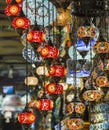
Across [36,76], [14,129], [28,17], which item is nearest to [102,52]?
[28,17]

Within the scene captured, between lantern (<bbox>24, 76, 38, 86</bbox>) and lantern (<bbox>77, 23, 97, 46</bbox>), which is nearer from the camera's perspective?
lantern (<bbox>77, 23, 97, 46</bbox>)

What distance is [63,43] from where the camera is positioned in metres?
6.98

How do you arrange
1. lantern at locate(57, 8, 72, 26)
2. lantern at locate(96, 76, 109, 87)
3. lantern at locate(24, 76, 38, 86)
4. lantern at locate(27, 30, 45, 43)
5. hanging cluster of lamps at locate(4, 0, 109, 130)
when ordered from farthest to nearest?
lantern at locate(24, 76, 38, 86) → lantern at locate(57, 8, 72, 26) → lantern at locate(96, 76, 109, 87) → lantern at locate(27, 30, 45, 43) → hanging cluster of lamps at locate(4, 0, 109, 130)

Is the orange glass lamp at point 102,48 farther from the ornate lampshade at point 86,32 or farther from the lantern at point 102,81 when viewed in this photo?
the lantern at point 102,81

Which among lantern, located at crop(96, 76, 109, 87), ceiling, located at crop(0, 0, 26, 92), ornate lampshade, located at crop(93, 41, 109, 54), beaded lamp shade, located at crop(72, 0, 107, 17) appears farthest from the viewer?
ceiling, located at crop(0, 0, 26, 92)

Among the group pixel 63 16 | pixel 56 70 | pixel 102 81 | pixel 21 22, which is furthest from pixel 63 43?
pixel 21 22

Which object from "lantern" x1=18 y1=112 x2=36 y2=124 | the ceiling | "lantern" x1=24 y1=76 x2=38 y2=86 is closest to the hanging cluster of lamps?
"lantern" x1=18 y1=112 x2=36 y2=124

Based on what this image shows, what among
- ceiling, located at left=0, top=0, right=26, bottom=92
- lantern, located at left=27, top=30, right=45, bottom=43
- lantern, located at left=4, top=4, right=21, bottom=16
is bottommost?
ceiling, located at left=0, top=0, right=26, bottom=92

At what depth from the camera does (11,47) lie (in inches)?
479

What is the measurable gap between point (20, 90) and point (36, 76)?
34.1 feet

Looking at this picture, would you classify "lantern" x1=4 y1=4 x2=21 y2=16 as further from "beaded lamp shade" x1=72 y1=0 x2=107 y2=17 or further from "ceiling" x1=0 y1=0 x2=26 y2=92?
"ceiling" x1=0 y1=0 x2=26 y2=92

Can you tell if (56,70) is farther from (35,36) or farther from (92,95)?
(35,36)

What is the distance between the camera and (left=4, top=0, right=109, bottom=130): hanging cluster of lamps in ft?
17.7

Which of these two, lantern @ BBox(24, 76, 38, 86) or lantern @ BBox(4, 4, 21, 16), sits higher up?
lantern @ BBox(4, 4, 21, 16)
